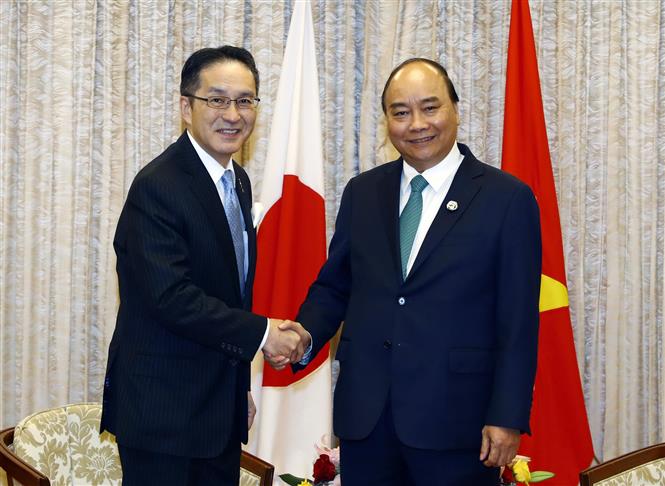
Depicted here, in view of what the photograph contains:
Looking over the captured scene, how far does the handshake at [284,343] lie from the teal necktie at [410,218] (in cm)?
47

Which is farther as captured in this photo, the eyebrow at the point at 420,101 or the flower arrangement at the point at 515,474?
the flower arrangement at the point at 515,474

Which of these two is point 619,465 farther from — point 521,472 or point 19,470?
point 19,470

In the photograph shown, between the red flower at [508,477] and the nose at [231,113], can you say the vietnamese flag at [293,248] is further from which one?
the nose at [231,113]

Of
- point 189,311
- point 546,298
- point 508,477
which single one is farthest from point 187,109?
point 546,298

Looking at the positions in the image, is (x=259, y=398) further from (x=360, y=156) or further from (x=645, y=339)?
(x=645, y=339)

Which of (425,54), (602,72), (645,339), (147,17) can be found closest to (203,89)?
(147,17)

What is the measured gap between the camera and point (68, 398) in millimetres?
4328

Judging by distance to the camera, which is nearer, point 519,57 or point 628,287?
point 519,57

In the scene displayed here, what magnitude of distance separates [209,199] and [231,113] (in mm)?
292

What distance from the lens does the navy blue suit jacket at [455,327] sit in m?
2.58

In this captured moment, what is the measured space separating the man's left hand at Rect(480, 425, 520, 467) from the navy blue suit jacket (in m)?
0.03

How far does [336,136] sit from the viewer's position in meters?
4.58

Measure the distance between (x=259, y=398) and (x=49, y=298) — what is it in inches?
45.3

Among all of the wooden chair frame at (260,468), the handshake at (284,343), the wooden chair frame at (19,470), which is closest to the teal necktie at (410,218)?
the handshake at (284,343)
